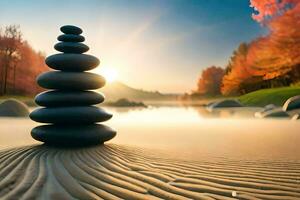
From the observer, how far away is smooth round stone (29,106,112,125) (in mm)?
6488

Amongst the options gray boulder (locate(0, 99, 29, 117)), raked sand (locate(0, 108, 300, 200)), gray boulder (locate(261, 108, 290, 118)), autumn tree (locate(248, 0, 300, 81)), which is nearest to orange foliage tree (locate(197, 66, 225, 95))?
autumn tree (locate(248, 0, 300, 81))

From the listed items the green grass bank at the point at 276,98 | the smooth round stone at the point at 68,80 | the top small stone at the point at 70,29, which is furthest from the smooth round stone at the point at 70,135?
the green grass bank at the point at 276,98

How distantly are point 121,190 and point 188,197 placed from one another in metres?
0.78

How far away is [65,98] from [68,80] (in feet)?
1.20

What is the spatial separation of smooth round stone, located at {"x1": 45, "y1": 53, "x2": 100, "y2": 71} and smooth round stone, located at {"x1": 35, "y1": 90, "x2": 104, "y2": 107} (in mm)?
507

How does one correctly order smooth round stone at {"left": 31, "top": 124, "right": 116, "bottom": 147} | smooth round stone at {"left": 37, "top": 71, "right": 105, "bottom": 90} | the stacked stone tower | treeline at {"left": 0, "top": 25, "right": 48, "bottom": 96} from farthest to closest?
1. treeline at {"left": 0, "top": 25, "right": 48, "bottom": 96}
2. smooth round stone at {"left": 37, "top": 71, "right": 105, "bottom": 90}
3. the stacked stone tower
4. smooth round stone at {"left": 31, "top": 124, "right": 116, "bottom": 147}

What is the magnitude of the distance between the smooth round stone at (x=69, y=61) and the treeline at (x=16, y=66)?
32.9m

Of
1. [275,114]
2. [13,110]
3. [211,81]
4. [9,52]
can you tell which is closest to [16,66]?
[9,52]

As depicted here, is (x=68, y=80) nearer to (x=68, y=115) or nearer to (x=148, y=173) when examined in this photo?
(x=68, y=115)

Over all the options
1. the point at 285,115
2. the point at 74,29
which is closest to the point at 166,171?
the point at 74,29

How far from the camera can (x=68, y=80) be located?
674 centimetres

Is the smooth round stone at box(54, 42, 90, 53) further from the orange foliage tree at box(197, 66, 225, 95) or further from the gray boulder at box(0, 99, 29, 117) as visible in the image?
the orange foliage tree at box(197, 66, 225, 95)

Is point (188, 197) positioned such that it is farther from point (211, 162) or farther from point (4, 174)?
point (4, 174)

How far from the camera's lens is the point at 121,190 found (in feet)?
13.2
